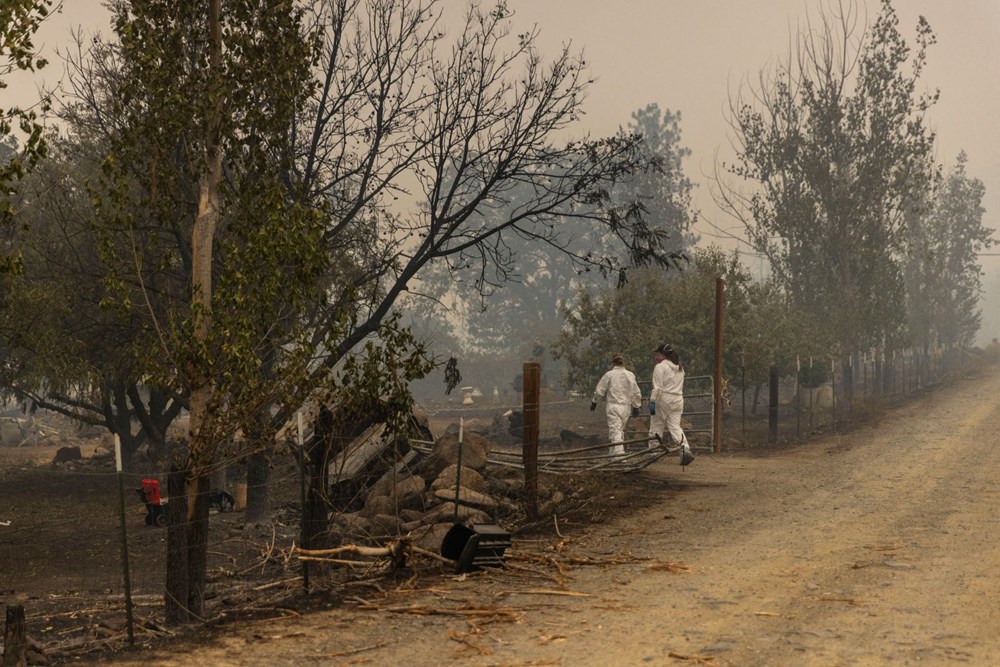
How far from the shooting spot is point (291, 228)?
445 inches

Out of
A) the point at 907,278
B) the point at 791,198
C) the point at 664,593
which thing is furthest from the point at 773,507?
the point at 907,278

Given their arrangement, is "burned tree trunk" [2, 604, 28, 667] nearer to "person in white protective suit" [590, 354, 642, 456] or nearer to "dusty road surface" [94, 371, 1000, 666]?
"dusty road surface" [94, 371, 1000, 666]

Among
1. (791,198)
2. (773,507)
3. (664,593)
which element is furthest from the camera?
(791,198)

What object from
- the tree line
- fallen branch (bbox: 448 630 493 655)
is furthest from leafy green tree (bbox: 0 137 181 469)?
fallen branch (bbox: 448 630 493 655)

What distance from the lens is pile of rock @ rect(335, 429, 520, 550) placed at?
1400 cm

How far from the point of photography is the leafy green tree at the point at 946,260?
208 ft

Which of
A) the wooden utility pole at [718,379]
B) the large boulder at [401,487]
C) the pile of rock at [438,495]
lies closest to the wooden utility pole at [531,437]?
the pile of rock at [438,495]

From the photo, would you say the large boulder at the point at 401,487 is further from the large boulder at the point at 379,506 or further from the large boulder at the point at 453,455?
the large boulder at the point at 453,455

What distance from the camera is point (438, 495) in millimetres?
15000

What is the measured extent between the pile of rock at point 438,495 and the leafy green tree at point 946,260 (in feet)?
162

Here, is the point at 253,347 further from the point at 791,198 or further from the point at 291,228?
the point at 791,198

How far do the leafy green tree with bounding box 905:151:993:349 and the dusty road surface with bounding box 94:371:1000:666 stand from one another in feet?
161

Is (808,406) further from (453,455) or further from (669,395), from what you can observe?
(453,455)

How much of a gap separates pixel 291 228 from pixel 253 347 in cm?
121
